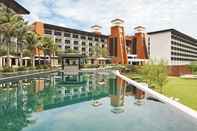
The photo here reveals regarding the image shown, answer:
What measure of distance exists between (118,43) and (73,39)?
49.5ft

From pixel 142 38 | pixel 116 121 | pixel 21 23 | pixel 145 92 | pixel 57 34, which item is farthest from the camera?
→ pixel 142 38

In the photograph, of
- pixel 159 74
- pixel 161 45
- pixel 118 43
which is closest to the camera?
pixel 159 74

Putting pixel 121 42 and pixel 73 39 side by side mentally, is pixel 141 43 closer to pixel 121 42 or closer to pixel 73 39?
pixel 121 42

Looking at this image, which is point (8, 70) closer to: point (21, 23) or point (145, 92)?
point (21, 23)

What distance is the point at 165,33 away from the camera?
9900cm

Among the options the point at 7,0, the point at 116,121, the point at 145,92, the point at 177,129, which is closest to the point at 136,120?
the point at 116,121

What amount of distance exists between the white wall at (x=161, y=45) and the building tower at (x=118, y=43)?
16524 millimetres

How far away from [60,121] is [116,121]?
221 cm

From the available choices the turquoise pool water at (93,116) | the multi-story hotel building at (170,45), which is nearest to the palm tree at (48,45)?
the multi-story hotel building at (170,45)

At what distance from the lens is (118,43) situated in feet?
290

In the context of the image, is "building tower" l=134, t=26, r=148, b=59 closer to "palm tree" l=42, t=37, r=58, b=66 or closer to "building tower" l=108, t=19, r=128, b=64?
"building tower" l=108, t=19, r=128, b=64

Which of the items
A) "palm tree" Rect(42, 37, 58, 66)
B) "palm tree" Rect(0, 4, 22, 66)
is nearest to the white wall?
"palm tree" Rect(42, 37, 58, 66)

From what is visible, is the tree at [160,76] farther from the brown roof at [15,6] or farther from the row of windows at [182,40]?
the row of windows at [182,40]

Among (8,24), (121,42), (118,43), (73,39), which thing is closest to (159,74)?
(8,24)
